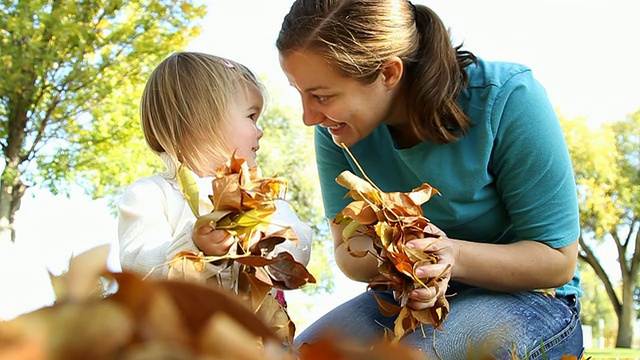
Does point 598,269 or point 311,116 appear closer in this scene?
point 311,116

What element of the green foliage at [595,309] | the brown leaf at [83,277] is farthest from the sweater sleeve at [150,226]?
the green foliage at [595,309]

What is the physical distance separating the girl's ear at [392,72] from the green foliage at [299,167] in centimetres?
1001

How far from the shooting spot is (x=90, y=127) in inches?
335

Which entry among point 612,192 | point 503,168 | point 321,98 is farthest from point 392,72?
point 612,192

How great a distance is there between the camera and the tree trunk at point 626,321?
48.8ft

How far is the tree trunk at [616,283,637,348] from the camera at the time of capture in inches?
585

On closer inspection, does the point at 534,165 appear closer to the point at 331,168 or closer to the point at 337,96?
the point at 337,96

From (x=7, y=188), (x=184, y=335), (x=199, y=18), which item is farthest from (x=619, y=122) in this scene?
(x=184, y=335)

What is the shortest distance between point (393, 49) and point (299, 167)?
1044 centimetres

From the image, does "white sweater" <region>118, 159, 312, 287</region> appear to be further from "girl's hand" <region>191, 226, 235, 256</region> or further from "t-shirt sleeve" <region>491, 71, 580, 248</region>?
"t-shirt sleeve" <region>491, 71, 580, 248</region>

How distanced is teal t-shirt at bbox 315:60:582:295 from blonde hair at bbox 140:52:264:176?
0.44 meters

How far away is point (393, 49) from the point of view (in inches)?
68.2

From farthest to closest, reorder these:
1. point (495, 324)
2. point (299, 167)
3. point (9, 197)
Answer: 1. point (299, 167)
2. point (9, 197)
3. point (495, 324)

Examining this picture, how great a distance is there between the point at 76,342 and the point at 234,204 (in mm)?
936
